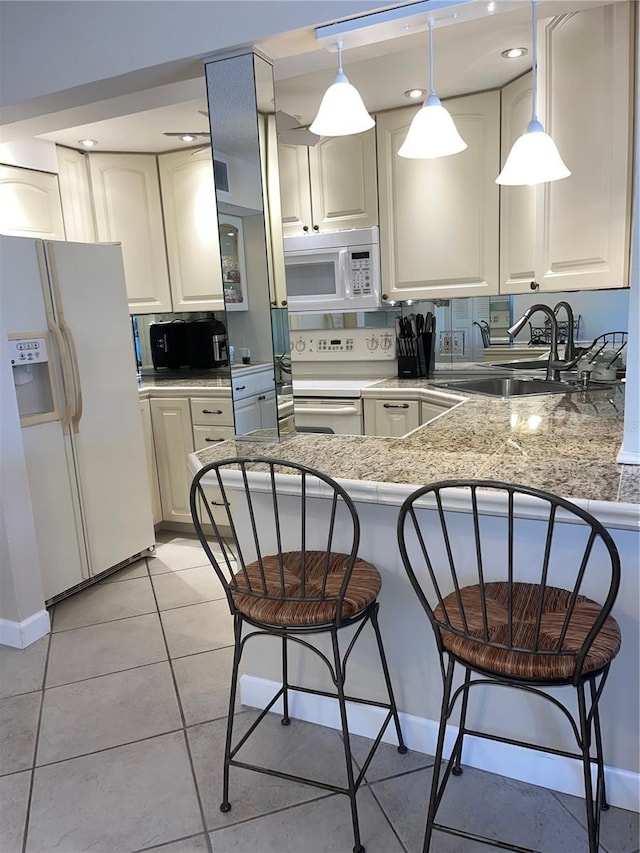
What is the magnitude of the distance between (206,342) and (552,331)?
2.22 metres

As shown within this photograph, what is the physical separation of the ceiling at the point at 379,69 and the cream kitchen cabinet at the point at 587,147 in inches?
7.9

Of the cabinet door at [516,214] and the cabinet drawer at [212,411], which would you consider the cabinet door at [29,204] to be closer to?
the cabinet drawer at [212,411]

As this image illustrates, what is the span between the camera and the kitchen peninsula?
151 centimetres

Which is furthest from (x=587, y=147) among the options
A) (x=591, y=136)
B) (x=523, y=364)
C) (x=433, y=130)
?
(x=523, y=364)

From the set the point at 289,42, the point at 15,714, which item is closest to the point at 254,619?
the point at 15,714

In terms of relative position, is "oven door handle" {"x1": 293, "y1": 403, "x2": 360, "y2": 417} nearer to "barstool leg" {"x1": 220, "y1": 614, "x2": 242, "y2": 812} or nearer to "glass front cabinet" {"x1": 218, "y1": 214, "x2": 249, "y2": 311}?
"glass front cabinet" {"x1": 218, "y1": 214, "x2": 249, "y2": 311}

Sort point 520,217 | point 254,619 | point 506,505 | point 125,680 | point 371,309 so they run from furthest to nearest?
point 371,309
point 520,217
point 125,680
point 254,619
point 506,505

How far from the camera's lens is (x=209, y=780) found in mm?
1787

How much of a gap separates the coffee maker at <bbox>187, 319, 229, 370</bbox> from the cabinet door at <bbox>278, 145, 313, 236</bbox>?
2.87 feet

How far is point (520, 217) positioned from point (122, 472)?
2439 millimetres

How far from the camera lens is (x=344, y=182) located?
11.2 feet

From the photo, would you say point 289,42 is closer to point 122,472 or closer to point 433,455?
point 433,455

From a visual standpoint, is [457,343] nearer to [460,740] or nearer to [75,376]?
[75,376]

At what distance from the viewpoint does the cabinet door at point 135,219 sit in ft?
12.1
